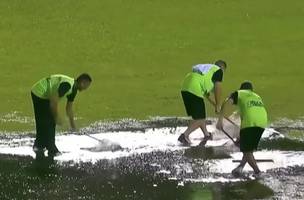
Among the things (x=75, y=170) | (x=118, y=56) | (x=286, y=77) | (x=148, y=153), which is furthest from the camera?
(x=118, y=56)

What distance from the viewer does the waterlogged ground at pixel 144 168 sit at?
943 centimetres

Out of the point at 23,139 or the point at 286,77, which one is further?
the point at 286,77

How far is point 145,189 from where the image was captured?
9.58 m

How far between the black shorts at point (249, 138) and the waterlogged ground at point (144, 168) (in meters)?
0.37

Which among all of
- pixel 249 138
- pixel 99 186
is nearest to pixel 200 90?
pixel 249 138

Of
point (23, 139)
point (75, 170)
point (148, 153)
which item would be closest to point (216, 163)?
point (148, 153)

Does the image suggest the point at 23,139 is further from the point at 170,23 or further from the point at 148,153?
the point at 170,23

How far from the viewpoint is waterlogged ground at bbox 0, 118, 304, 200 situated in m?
9.43

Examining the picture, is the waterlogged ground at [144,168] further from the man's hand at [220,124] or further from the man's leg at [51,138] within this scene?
the man's hand at [220,124]

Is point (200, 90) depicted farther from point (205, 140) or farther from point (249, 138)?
point (249, 138)

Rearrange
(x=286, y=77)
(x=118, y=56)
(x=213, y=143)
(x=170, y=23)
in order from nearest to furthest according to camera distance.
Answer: (x=213, y=143) → (x=286, y=77) → (x=118, y=56) → (x=170, y=23)

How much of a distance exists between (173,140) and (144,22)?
1223 cm

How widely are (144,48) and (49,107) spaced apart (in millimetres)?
10797

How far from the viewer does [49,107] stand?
11445 millimetres
